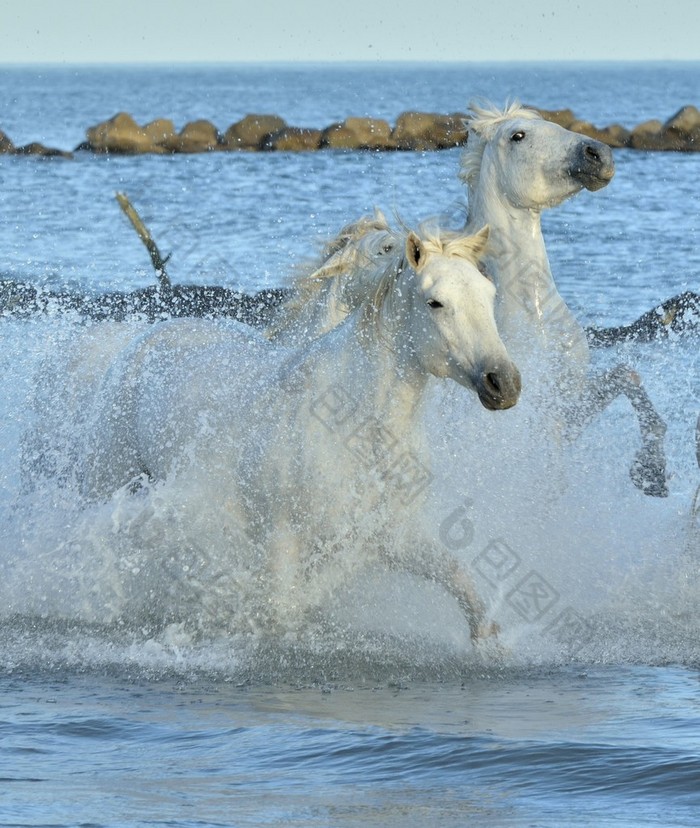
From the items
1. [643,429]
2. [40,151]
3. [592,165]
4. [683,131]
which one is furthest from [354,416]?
[683,131]

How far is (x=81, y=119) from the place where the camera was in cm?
8088

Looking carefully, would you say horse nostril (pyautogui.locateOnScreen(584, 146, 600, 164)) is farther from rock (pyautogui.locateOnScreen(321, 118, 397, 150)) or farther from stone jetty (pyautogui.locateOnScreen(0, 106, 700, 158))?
rock (pyautogui.locateOnScreen(321, 118, 397, 150))

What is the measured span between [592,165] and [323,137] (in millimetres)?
46888

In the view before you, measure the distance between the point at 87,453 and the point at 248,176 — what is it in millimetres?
34661

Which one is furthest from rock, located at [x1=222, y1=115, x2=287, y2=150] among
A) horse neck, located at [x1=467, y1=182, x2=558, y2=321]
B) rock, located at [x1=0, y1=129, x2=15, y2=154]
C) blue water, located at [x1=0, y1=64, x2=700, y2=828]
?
horse neck, located at [x1=467, y1=182, x2=558, y2=321]

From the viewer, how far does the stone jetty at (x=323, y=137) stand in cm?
5203

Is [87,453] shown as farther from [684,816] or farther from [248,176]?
[248,176]

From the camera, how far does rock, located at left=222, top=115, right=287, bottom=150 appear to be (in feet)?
178

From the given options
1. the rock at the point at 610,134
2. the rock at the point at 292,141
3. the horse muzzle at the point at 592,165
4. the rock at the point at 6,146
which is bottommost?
the horse muzzle at the point at 592,165

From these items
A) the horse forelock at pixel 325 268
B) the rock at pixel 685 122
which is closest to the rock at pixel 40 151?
the rock at pixel 685 122

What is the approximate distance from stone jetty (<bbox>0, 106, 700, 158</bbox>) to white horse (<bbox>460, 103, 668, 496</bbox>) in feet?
146

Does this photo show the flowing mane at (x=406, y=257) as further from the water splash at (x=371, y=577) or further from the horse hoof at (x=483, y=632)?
the horse hoof at (x=483, y=632)

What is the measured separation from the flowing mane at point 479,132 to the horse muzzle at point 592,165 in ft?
1.40

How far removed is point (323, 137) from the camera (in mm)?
52812
